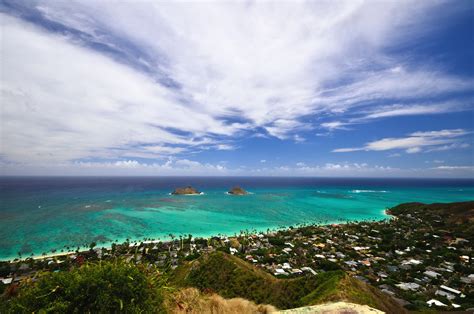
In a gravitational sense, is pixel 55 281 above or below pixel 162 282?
above

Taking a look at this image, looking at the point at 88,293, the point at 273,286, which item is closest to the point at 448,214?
the point at 273,286

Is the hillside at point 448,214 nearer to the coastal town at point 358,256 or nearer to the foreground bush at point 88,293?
the coastal town at point 358,256

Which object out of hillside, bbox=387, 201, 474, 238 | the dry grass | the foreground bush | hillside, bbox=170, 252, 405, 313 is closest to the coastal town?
hillside, bbox=387, 201, 474, 238

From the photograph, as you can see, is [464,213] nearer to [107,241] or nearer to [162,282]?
[162,282]

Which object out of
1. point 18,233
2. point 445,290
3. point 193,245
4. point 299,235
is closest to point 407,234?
point 299,235

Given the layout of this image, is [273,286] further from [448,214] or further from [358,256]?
[448,214]

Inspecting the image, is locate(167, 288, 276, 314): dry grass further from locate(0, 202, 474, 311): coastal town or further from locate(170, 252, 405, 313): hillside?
locate(0, 202, 474, 311): coastal town
